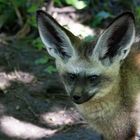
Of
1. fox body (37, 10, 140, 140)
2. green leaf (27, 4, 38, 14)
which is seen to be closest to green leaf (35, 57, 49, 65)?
green leaf (27, 4, 38, 14)

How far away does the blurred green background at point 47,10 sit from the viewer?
8.34 m

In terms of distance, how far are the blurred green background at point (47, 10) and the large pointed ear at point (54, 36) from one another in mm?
2639

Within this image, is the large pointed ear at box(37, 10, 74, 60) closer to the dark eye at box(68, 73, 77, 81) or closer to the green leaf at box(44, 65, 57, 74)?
the dark eye at box(68, 73, 77, 81)

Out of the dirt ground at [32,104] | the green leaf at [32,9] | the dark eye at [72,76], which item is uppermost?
the dark eye at [72,76]

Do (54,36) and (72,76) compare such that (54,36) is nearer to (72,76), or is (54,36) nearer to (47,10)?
(72,76)

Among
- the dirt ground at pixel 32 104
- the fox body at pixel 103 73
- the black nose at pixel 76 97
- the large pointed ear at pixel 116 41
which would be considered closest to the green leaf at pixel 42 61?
the dirt ground at pixel 32 104

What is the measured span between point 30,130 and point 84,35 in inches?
93.5

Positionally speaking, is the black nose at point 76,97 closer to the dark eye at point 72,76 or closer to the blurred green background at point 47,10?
the dark eye at point 72,76

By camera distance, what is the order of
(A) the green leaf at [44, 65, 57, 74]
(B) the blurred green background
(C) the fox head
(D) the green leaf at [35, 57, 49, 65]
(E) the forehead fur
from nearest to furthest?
(C) the fox head
(E) the forehead fur
(A) the green leaf at [44, 65, 57, 74]
(D) the green leaf at [35, 57, 49, 65]
(B) the blurred green background

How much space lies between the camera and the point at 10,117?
6.55 metres

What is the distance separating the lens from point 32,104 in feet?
22.7

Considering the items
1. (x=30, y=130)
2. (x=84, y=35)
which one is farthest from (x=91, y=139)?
(x=84, y=35)

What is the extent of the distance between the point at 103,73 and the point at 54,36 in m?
0.63

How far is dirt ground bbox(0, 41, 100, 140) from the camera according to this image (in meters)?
6.39
